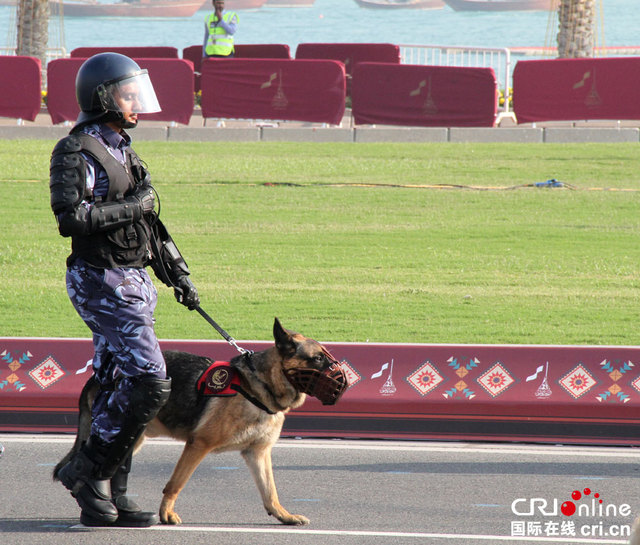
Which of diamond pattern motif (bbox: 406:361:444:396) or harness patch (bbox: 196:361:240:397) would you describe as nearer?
harness patch (bbox: 196:361:240:397)

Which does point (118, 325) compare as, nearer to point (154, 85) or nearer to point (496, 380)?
point (496, 380)

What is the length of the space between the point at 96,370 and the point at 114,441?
0.41 meters

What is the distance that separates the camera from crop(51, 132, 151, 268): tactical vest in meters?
5.68

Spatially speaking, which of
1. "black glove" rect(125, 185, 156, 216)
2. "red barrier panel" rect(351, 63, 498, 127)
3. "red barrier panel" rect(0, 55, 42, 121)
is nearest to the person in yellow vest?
"red barrier panel" rect(351, 63, 498, 127)

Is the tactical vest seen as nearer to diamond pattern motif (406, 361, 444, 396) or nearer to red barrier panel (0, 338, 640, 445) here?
red barrier panel (0, 338, 640, 445)

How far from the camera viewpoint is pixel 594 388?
8109 mm

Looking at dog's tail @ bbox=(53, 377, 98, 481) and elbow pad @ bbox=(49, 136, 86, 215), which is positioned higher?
elbow pad @ bbox=(49, 136, 86, 215)

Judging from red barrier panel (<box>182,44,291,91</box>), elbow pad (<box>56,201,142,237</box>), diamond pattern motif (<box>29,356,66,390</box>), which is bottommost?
red barrier panel (<box>182,44,291,91</box>)

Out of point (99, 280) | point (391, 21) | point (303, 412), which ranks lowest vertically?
point (391, 21)

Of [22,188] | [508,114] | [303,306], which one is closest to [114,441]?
[303,306]

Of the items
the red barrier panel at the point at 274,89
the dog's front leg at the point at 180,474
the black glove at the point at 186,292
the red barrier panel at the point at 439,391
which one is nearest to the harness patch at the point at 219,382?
the dog's front leg at the point at 180,474

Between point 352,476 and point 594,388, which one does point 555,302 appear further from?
point 352,476

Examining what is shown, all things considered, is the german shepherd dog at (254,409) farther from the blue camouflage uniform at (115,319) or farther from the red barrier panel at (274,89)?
the red barrier panel at (274,89)

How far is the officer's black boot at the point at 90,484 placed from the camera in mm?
5859
